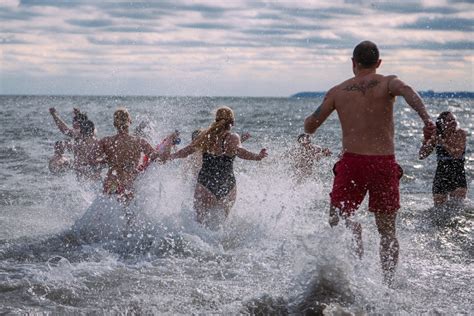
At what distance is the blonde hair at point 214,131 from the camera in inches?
311

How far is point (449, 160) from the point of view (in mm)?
9742

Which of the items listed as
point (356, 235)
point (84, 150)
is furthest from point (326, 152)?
point (356, 235)

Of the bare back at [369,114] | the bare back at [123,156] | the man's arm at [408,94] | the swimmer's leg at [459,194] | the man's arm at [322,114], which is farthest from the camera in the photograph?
the swimmer's leg at [459,194]

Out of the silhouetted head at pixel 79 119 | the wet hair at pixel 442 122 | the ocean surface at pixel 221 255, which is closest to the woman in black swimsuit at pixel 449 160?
the wet hair at pixel 442 122

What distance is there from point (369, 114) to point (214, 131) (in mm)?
2967

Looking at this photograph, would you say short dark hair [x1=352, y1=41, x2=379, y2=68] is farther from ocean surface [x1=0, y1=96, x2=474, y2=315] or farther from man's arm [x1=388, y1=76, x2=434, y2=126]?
ocean surface [x1=0, y1=96, x2=474, y2=315]

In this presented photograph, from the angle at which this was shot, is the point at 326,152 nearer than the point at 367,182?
No

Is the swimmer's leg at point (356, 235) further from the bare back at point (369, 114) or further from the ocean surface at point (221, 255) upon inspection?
the bare back at point (369, 114)

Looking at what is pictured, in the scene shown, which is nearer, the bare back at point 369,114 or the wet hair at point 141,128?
the bare back at point 369,114

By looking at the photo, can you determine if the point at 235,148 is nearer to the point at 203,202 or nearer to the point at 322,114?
the point at 203,202

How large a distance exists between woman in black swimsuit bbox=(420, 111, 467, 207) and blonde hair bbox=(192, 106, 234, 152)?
11.3ft

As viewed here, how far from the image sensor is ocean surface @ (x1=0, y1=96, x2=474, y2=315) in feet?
16.7

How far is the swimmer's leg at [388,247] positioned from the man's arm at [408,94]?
39.8 inches

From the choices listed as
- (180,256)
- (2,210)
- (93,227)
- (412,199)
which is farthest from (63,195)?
(412,199)
